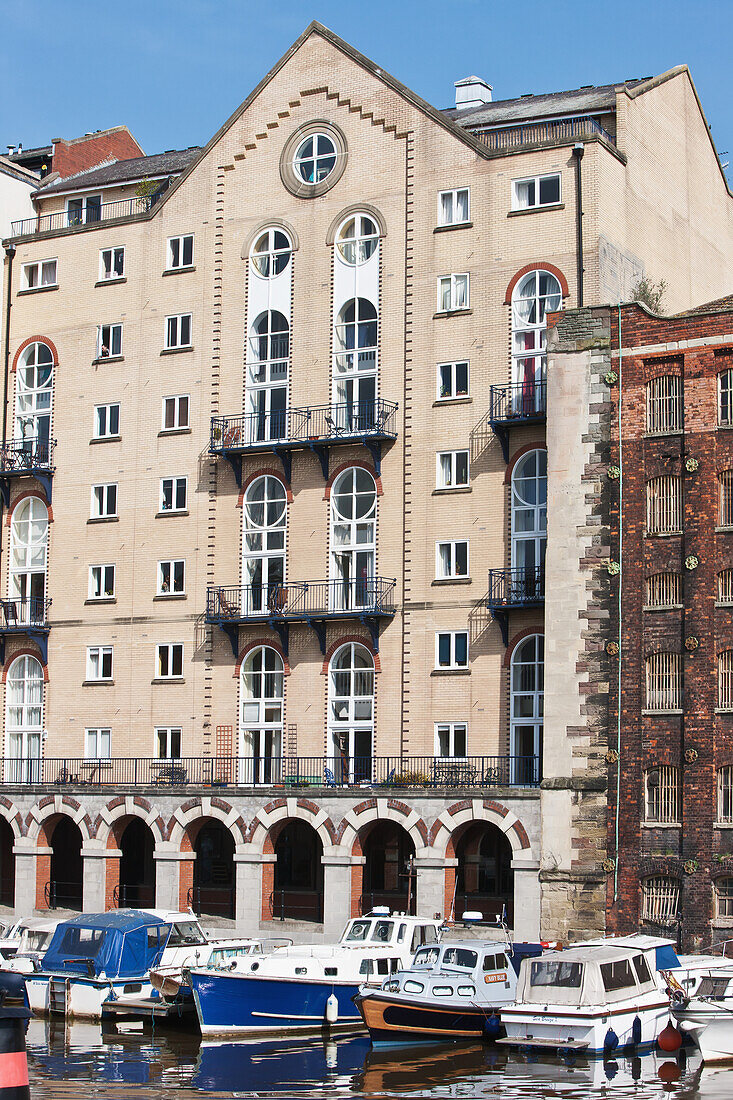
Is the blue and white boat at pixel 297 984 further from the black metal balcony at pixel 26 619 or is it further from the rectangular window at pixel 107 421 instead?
the rectangular window at pixel 107 421

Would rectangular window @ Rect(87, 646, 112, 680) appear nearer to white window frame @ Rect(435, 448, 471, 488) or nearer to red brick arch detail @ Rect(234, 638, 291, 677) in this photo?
red brick arch detail @ Rect(234, 638, 291, 677)

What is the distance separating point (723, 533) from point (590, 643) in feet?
17.6

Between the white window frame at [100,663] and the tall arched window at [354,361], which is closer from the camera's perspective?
the tall arched window at [354,361]

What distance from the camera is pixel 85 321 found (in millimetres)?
62906

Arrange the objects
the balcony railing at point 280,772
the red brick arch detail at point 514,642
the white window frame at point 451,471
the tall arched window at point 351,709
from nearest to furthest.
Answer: the balcony railing at point 280,772, the red brick arch detail at point 514,642, the white window frame at point 451,471, the tall arched window at point 351,709

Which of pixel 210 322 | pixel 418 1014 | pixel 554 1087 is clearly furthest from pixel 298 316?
pixel 554 1087

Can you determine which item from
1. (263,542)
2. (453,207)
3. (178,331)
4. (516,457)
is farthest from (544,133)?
(263,542)

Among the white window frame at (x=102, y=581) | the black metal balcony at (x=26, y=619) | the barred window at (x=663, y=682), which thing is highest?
the white window frame at (x=102, y=581)

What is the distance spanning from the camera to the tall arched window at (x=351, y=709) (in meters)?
54.1

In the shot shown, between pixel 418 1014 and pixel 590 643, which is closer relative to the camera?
pixel 418 1014

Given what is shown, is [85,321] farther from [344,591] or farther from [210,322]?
[344,591]

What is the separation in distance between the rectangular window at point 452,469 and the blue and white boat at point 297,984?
18.2 m

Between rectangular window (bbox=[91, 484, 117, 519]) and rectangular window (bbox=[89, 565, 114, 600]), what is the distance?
214cm

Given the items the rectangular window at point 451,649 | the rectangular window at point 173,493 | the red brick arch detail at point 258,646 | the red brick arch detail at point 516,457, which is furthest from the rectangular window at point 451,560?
the rectangular window at point 173,493
